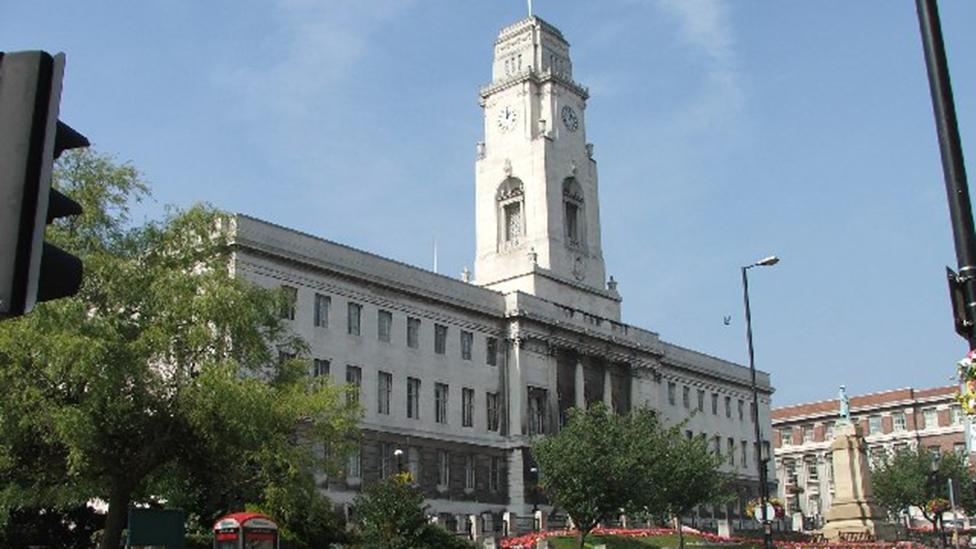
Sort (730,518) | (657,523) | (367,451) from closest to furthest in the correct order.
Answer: (367,451) → (657,523) → (730,518)

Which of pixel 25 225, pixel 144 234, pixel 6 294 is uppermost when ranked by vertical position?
pixel 144 234

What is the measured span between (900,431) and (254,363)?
92.7 meters

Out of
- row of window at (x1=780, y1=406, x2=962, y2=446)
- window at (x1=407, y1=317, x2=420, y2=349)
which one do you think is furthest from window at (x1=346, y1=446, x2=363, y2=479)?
row of window at (x1=780, y1=406, x2=962, y2=446)

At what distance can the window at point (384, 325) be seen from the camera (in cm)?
6319

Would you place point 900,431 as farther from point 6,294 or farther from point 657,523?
point 6,294

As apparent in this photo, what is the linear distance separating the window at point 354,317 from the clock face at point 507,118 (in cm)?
2405

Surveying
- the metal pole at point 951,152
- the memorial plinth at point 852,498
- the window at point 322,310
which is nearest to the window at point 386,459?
the window at point 322,310

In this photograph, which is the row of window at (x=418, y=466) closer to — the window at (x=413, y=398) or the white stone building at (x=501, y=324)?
the white stone building at (x=501, y=324)

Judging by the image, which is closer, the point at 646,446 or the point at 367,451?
the point at 646,446

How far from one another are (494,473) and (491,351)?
24.6 feet

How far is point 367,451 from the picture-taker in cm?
6072

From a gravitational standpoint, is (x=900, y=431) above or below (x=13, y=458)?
above

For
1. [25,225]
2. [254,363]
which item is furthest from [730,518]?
[25,225]

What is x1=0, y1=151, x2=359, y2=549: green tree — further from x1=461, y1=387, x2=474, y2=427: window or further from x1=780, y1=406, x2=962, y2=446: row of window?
x1=780, y1=406, x2=962, y2=446: row of window
